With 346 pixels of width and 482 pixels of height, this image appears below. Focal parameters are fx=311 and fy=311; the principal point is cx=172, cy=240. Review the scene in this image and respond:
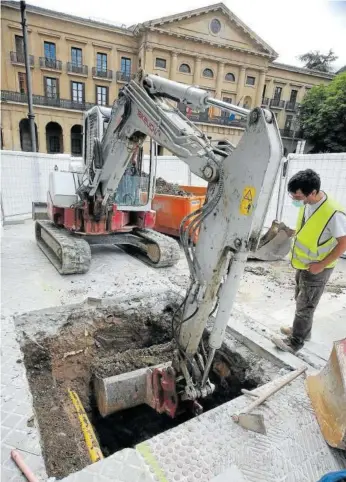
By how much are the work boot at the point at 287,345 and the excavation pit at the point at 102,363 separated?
10.0 inches

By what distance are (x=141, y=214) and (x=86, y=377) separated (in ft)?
10.6

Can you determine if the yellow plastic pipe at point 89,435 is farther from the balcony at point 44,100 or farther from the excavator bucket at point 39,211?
the balcony at point 44,100

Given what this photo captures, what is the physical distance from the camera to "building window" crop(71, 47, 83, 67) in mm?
26375

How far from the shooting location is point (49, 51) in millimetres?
25625

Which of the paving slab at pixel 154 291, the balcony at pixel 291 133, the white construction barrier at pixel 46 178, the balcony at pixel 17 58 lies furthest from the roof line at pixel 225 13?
the paving slab at pixel 154 291

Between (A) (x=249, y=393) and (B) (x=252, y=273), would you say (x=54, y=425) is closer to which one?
(A) (x=249, y=393)

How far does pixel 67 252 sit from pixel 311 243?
11.2 ft

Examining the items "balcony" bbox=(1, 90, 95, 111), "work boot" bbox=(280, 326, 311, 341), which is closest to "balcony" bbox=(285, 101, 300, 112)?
"balcony" bbox=(1, 90, 95, 111)

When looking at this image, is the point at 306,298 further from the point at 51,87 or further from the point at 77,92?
the point at 77,92

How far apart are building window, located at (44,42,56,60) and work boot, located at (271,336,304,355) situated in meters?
29.5

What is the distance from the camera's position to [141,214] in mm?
5918

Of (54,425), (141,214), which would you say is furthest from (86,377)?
(141,214)

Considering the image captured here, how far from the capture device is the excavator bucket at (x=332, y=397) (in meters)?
2.08

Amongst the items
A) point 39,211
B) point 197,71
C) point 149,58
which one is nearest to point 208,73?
point 197,71
